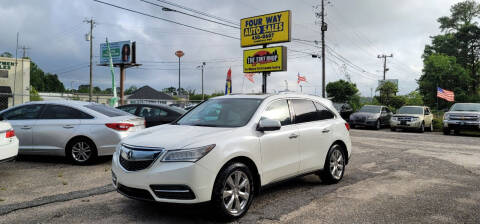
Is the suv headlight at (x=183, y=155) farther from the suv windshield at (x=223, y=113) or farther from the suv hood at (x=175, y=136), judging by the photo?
the suv windshield at (x=223, y=113)

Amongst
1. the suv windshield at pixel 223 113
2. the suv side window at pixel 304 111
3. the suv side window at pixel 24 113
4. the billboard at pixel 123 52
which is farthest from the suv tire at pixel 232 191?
the billboard at pixel 123 52

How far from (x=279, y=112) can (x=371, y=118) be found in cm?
1868

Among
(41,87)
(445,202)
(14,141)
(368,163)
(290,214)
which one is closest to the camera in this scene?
(290,214)

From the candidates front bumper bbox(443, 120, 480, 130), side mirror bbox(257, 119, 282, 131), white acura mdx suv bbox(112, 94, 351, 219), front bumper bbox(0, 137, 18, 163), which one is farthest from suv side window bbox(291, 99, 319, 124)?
front bumper bbox(443, 120, 480, 130)

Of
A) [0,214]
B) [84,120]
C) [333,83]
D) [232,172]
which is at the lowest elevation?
[0,214]

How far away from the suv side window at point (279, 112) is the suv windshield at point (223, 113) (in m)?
0.19

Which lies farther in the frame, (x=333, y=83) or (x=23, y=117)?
(x=333, y=83)

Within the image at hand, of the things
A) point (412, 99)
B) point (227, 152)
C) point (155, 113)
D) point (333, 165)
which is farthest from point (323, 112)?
point (412, 99)

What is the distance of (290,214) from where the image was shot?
14.8 feet

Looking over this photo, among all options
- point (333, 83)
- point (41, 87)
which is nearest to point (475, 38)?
point (333, 83)

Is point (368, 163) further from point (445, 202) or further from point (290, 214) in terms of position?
point (290, 214)

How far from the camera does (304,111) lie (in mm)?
5707

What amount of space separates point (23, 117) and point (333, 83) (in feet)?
132

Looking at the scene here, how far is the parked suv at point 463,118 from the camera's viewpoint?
17.3 metres
